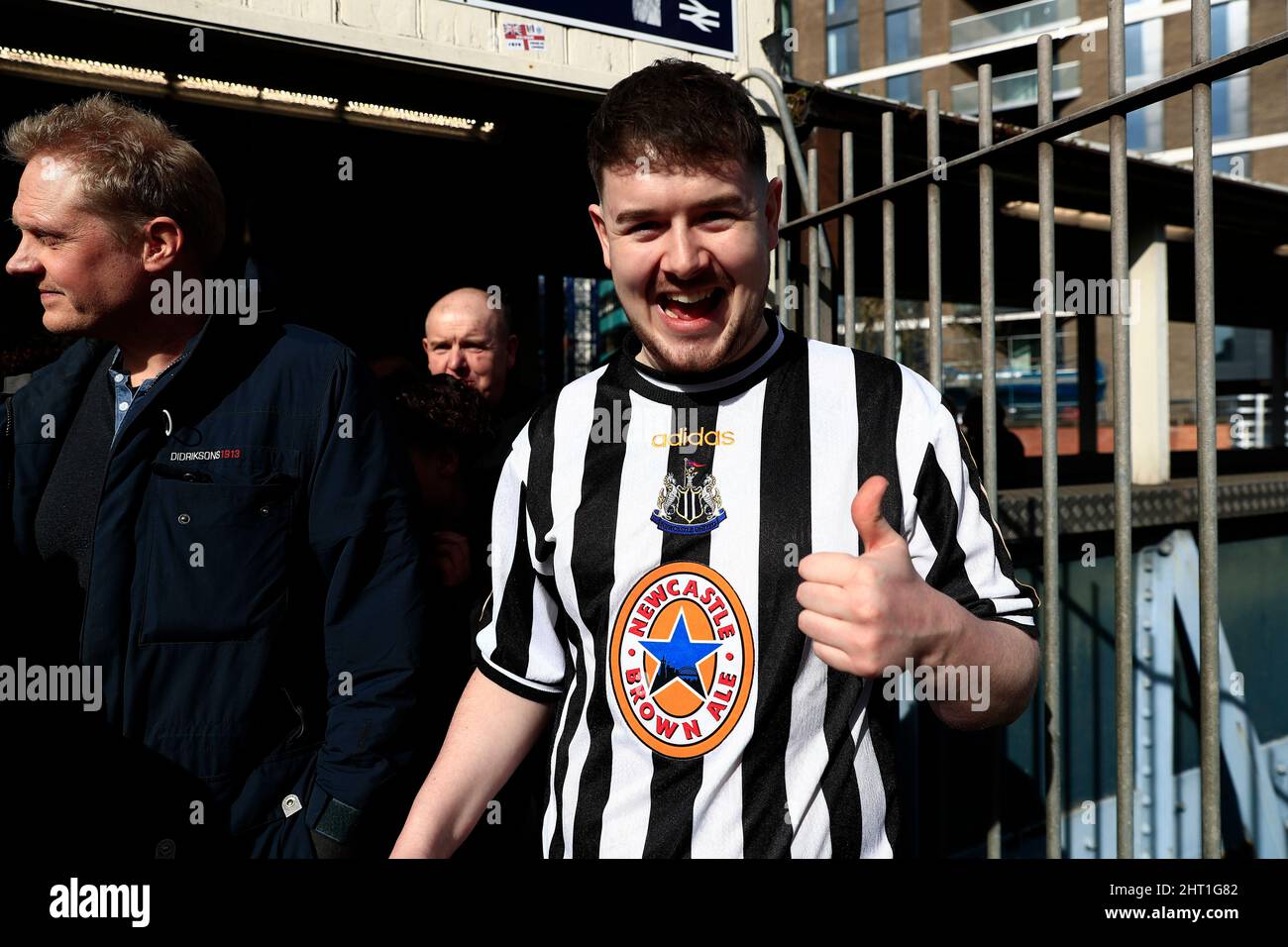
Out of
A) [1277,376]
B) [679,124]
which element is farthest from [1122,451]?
[1277,376]

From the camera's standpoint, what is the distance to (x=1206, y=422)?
165cm

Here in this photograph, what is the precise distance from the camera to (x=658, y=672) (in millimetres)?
1519

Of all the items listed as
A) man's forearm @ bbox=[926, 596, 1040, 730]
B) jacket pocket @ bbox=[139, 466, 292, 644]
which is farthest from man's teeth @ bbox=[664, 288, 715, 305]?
jacket pocket @ bbox=[139, 466, 292, 644]

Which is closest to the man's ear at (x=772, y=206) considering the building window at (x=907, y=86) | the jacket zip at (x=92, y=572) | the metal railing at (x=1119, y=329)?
the metal railing at (x=1119, y=329)

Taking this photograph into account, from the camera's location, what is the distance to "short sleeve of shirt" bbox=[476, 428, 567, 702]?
172 cm

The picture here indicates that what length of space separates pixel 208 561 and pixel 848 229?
7.23 ft

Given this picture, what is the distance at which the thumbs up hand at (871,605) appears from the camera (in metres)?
1.14

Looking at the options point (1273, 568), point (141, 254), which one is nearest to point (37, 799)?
point (141, 254)

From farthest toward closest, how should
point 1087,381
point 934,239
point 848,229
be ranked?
point 1087,381
point 848,229
point 934,239

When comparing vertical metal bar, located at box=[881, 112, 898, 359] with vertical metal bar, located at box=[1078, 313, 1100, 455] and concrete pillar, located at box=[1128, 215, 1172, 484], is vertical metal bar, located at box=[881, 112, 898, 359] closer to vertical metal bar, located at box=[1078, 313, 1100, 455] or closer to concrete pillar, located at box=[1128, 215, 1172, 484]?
concrete pillar, located at box=[1128, 215, 1172, 484]

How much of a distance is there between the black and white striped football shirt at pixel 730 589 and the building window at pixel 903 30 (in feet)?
123

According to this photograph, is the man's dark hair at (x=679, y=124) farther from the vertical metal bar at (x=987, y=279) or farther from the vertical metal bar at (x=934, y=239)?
the vertical metal bar at (x=934, y=239)

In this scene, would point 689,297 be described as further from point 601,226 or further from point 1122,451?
point 1122,451

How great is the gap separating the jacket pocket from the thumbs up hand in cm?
142
